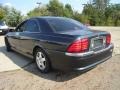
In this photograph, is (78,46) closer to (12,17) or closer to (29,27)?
(29,27)

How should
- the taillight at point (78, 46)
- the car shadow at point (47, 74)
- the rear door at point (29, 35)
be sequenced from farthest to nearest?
the rear door at point (29, 35) < the car shadow at point (47, 74) < the taillight at point (78, 46)

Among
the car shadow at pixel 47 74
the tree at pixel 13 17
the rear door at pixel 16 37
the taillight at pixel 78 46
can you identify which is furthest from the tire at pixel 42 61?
the tree at pixel 13 17

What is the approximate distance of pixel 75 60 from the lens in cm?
426

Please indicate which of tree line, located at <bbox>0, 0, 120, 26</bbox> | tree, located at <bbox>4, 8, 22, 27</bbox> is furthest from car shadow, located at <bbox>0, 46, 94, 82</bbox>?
tree, located at <bbox>4, 8, 22, 27</bbox>

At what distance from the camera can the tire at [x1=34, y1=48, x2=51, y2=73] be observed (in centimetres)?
505

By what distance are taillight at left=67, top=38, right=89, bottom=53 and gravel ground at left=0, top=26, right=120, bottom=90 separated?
80 centimetres

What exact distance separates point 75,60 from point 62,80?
77cm

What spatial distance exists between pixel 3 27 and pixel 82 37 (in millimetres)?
12007

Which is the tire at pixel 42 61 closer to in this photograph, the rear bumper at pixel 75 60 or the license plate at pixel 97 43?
the rear bumper at pixel 75 60

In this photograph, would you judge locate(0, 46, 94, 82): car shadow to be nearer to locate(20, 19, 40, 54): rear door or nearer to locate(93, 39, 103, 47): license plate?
locate(20, 19, 40, 54): rear door

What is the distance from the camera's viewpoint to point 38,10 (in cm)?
4519

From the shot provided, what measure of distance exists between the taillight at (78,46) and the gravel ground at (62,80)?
795mm

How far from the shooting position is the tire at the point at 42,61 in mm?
5047

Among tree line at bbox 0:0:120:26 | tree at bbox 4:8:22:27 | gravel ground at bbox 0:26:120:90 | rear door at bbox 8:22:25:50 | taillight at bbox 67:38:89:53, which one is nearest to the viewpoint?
taillight at bbox 67:38:89:53
